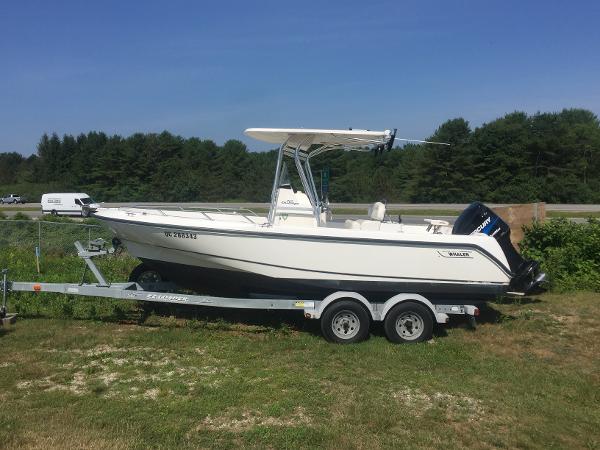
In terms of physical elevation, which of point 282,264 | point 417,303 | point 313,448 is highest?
point 282,264

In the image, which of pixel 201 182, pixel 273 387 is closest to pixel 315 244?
pixel 273 387

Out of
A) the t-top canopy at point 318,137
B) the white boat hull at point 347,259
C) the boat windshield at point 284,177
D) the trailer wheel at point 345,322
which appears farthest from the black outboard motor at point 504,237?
the boat windshield at point 284,177

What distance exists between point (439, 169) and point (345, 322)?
3806 centimetres

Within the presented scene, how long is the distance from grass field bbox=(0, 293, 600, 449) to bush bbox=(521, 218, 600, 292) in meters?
1.94

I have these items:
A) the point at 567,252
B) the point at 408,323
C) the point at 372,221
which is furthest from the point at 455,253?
the point at 567,252

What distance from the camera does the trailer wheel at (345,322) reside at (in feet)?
22.3

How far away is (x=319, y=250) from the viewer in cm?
688

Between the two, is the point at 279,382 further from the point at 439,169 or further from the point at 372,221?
the point at 439,169

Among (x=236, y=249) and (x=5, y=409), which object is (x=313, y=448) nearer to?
(x=5, y=409)

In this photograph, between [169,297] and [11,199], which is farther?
[11,199]

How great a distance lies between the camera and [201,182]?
147 ft

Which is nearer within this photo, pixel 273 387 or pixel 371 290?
pixel 273 387

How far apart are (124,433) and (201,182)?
4135 cm

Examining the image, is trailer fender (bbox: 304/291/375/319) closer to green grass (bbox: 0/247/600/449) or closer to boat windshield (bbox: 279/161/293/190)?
green grass (bbox: 0/247/600/449)
